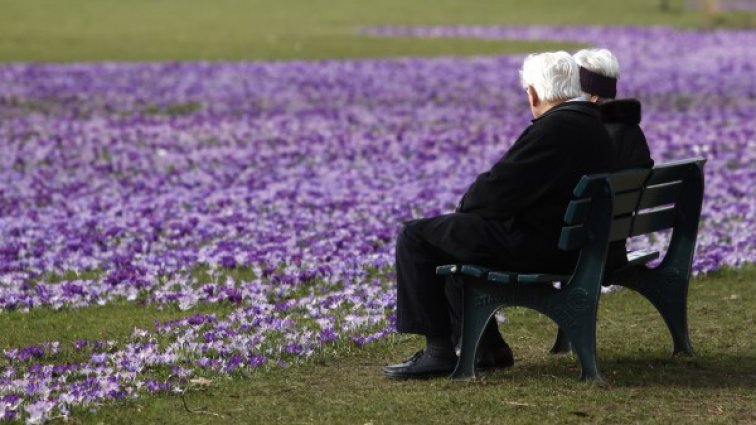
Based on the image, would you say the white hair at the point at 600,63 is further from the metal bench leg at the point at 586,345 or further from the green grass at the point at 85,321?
the green grass at the point at 85,321

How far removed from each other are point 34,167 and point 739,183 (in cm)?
883

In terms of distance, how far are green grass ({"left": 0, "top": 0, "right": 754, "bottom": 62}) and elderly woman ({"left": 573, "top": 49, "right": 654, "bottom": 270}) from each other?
27.3 m

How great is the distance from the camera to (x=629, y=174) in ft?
24.3

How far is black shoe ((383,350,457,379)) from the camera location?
765 cm

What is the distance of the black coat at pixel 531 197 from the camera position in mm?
7262

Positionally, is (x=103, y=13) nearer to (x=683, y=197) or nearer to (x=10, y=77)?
(x=10, y=77)

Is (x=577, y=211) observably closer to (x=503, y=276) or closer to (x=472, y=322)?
(x=503, y=276)

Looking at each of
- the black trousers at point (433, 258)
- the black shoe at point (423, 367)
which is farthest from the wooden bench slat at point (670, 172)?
the black shoe at point (423, 367)

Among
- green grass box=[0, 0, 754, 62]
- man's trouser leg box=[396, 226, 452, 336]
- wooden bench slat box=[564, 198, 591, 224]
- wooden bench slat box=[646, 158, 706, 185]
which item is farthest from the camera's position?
green grass box=[0, 0, 754, 62]

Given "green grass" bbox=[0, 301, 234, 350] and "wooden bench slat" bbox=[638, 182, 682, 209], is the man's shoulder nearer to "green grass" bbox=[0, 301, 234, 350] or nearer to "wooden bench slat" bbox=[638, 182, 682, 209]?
Answer: "wooden bench slat" bbox=[638, 182, 682, 209]

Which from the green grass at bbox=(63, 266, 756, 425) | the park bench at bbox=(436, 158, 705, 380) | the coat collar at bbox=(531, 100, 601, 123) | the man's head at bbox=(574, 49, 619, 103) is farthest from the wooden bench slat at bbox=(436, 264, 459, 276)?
the man's head at bbox=(574, 49, 619, 103)

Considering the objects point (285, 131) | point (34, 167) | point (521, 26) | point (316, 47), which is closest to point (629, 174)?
point (34, 167)

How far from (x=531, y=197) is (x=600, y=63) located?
1223mm

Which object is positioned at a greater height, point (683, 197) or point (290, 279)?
point (683, 197)
